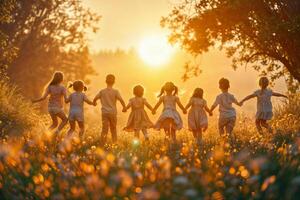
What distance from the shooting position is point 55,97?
1617cm

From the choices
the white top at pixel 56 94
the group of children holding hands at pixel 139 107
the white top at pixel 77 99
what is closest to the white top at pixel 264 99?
the group of children holding hands at pixel 139 107

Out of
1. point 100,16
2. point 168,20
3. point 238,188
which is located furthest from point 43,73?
point 238,188

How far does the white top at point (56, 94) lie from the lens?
52.8ft

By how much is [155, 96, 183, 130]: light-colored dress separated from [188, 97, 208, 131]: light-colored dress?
1.53ft

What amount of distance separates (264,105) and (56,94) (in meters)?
5.67

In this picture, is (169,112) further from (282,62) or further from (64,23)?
(64,23)

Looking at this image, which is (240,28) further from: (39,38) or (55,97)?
(39,38)

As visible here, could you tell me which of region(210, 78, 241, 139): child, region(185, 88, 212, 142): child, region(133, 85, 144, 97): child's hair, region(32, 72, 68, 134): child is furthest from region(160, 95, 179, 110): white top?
region(32, 72, 68, 134): child

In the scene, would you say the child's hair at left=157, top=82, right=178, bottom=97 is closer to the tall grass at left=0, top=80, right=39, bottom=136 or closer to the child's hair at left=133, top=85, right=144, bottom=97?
the child's hair at left=133, top=85, right=144, bottom=97

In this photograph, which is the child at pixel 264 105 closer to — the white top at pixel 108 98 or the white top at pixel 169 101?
the white top at pixel 169 101

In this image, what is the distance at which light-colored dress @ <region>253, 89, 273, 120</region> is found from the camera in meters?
16.8

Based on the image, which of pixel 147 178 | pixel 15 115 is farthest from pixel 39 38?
pixel 147 178

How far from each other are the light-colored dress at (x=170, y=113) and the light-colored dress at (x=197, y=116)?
47 cm

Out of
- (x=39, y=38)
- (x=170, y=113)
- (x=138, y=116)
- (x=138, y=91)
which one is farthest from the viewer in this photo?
(x=39, y=38)
